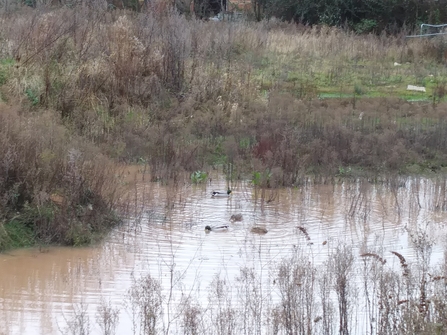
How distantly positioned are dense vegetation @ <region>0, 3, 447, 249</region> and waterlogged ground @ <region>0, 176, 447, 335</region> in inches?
19.0

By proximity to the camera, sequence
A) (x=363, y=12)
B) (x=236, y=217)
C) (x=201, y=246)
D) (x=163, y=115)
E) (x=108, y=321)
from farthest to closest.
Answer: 1. (x=363, y=12)
2. (x=163, y=115)
3. (x=236, y=217)
4. (x=201, y=246)
5. (x=108, y=321)

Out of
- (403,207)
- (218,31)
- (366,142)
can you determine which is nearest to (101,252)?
(403,207)

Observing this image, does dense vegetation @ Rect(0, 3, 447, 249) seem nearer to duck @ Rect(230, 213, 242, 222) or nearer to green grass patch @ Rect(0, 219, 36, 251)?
green grass patch @ Rect(0, 219, 36, 251)

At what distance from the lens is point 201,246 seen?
9.70 metres

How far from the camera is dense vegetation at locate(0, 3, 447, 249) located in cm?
989

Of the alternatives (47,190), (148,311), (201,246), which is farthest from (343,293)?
(47,190)

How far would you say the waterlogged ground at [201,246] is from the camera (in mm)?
7715

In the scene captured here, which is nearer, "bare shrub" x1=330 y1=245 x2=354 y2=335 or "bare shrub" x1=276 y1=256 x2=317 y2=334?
"bare shrub" x1=276 y1=256 x2=317 y2=334

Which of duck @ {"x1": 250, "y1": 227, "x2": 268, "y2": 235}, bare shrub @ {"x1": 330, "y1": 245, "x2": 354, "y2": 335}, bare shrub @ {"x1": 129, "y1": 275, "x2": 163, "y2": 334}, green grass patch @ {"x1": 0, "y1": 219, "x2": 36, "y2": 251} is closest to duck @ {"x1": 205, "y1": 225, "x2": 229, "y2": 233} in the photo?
duck @ {"x1": 250, "y1": 227, "x2": 268, "y2": 235}

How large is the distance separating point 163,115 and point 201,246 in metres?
7.49

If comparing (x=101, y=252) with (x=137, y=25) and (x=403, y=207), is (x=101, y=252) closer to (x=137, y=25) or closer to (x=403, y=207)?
(x=403, y=207)

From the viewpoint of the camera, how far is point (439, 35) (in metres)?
27.5

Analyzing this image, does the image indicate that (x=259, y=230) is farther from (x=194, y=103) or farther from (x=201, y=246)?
(x=194, y=103)

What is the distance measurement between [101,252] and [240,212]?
275 centimetres
